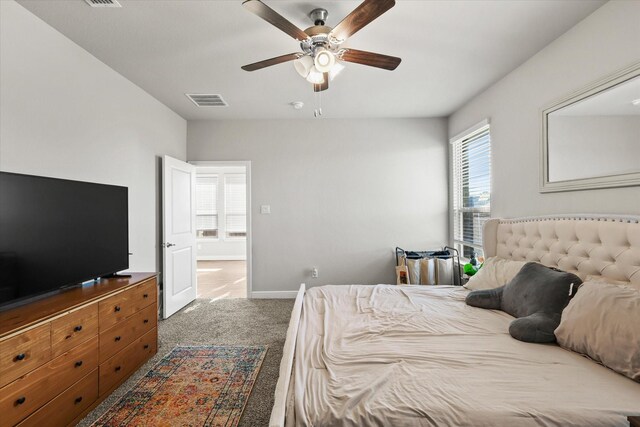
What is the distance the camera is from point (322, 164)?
4406 millimetres

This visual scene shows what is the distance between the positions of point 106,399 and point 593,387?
277 centimetres

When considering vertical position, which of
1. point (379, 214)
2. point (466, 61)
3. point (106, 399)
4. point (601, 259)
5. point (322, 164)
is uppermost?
point (466, 61)

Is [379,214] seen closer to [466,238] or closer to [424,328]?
[466,238]

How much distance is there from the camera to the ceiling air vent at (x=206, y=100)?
3.48 meters

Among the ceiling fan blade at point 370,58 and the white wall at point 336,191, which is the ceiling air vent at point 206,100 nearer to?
the white wall at point 336,191

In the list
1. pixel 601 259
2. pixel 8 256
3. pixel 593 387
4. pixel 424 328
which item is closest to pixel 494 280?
pixel 601 259

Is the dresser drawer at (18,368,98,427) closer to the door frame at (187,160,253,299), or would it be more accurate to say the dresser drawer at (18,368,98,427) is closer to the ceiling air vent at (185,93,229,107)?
the door frame at (187,160,253,299)

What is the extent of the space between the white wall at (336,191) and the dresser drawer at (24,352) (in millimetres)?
2867

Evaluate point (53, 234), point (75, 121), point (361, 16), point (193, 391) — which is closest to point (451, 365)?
point (193, 391)

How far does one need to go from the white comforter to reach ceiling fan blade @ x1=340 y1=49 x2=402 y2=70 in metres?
1.74

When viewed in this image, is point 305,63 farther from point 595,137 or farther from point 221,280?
point 221,280

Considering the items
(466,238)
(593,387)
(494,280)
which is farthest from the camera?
(466,238)

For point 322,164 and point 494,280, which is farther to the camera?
point 322,164

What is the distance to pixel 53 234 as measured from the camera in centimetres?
190
